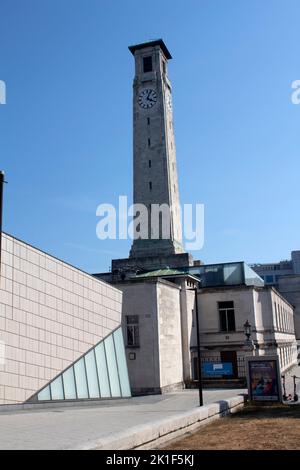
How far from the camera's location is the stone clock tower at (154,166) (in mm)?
61594

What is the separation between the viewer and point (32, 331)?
74.3 ft

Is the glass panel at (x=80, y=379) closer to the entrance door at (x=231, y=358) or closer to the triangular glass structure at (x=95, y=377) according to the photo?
the triangular glass structure at (x=95, y=377)

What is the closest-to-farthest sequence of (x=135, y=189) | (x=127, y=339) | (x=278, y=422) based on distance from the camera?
(x=278, y=422) < (x=127, y=339) < (x=135, y=189)

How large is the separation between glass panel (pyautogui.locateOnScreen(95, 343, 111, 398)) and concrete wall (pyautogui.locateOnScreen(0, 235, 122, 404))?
76 cm

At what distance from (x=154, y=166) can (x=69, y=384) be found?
A: 4298 cm

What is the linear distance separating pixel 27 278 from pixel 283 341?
1532 inches

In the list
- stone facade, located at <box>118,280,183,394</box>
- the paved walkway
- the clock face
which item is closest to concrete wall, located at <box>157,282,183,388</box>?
stone facade, located at <box>118,280,183,394</box>

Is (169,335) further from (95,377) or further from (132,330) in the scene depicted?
(95,377)

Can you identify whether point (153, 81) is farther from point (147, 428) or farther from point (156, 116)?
point (147, 428)

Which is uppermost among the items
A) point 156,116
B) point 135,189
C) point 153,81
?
point 153,81

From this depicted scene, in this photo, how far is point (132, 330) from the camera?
37.1 metres

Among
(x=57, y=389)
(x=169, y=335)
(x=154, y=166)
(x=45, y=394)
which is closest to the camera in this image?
(x=45, y=394)

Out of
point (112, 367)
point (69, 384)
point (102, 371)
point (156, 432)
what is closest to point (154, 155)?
point (112, 367)

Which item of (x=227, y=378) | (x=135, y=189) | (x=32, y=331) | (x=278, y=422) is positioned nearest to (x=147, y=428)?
(x=278, y=422)
